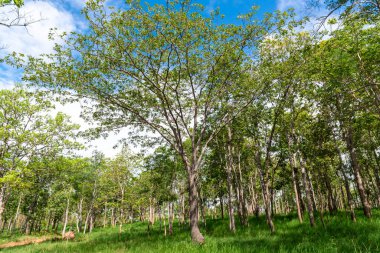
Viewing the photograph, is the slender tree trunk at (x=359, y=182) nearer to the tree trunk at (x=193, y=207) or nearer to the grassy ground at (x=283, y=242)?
the grassy ground at (x=283, y=242)

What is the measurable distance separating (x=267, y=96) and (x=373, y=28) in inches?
223

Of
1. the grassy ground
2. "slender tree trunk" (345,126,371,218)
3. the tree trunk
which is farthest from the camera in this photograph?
"slender tree trunk" (345,126,371,218)

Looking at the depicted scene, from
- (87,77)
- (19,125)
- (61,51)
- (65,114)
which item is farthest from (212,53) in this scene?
(19,125)

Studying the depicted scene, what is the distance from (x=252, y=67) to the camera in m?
13.4

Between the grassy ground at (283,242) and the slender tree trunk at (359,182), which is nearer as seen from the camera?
the grassy ground at (283,242)

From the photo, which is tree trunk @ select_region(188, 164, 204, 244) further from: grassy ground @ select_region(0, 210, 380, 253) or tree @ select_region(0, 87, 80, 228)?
tree @ select_region(0, 87, 80, 228)

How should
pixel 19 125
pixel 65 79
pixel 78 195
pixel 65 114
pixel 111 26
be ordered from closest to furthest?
pixel 111 26 < pixel 65 79 < pixel 19 125 < pixel 65 114 < pixel 78 195

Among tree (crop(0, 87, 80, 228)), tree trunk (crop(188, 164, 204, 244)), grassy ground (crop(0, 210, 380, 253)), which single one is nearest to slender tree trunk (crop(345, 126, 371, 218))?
grassy ground (crop(0, 210, 380, 253))

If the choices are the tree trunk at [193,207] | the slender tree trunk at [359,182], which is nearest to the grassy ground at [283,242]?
the tree trunk at [193,207]

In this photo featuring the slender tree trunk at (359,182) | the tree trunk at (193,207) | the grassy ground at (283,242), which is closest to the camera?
the grassy ground at (283,242)

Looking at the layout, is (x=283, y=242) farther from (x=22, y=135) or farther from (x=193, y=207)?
(x=22, y=135)

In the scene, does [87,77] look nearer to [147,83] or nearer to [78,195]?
[147,83]

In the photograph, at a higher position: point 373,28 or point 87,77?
point 373,28

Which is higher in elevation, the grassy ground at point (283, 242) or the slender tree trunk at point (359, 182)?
the slender tree trunk at point (359, 182)
